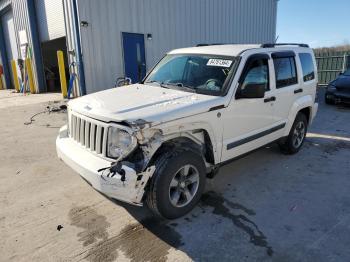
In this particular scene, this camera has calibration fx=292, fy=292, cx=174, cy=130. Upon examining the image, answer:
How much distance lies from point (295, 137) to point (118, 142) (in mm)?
3684

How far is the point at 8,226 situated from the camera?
3178mm

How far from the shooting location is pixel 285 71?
4703 mm

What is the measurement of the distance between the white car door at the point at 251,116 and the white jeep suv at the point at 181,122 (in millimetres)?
13

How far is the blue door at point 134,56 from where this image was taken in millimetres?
11094

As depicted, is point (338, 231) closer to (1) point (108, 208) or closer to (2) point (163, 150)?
(2) point (163, 150)

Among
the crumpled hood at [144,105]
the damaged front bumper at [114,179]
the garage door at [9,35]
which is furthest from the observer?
the garage door at [9,35]

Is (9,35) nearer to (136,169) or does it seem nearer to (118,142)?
(118,142)

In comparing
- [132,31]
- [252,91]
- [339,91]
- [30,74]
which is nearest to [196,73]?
[252,91]

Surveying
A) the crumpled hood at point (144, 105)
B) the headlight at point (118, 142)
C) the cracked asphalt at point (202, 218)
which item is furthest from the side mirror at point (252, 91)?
the headlight at point (118, 142)

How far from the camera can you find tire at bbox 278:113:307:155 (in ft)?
17.1

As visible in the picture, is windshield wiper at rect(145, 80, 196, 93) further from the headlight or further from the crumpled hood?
the headlight

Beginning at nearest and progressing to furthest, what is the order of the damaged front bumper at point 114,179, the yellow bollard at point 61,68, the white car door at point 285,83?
the damaged front bumper at point 114,179, the white car door at point 285,83, the yellow bollard at point 61,68

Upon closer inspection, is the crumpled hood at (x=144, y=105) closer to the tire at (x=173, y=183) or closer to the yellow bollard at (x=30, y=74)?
the tire at (x=173, y=183)

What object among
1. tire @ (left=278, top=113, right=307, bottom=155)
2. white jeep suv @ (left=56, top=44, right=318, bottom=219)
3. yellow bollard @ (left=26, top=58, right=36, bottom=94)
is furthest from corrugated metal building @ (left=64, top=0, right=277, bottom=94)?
tire @ (left=278, top=113, right=307, bottom=155)
